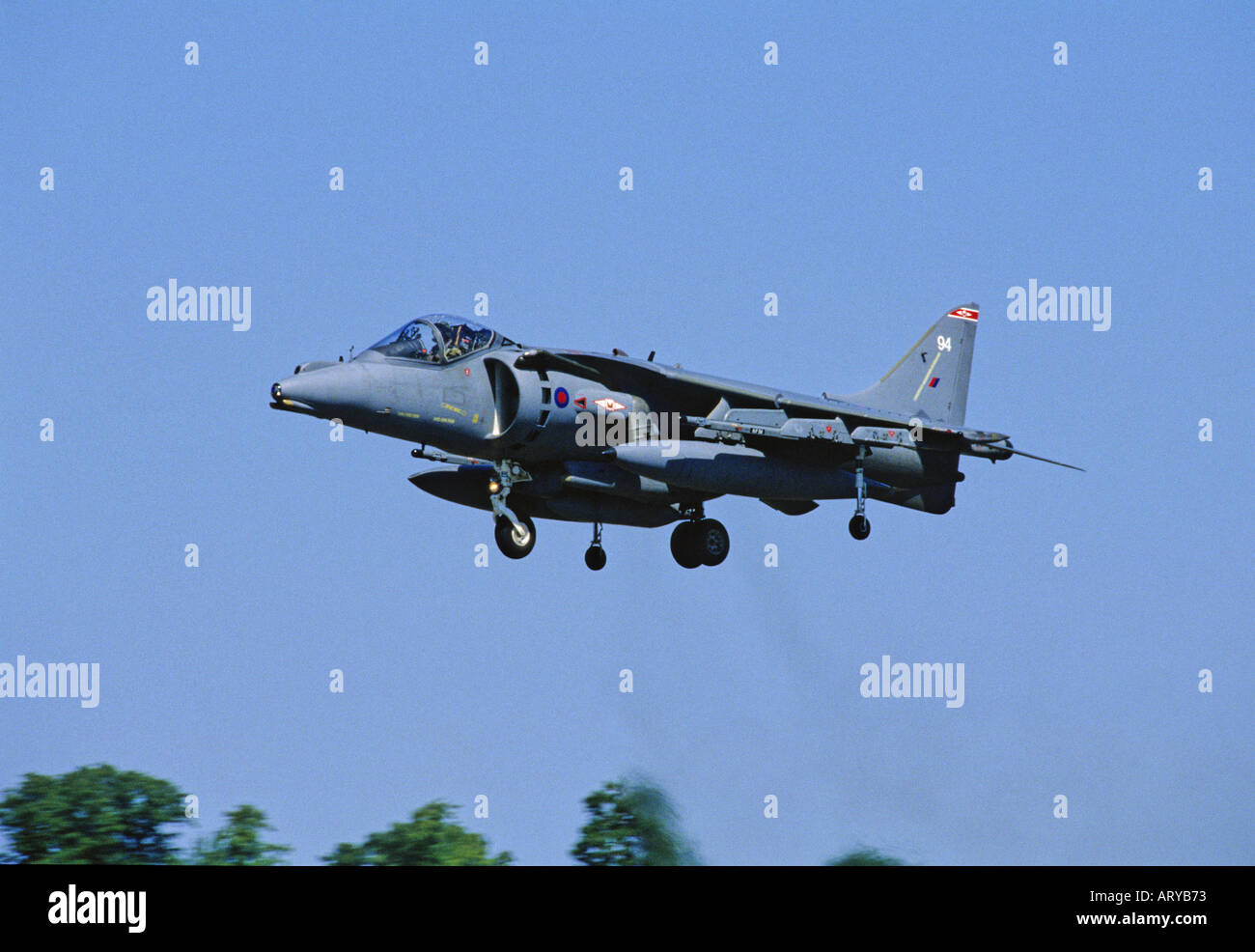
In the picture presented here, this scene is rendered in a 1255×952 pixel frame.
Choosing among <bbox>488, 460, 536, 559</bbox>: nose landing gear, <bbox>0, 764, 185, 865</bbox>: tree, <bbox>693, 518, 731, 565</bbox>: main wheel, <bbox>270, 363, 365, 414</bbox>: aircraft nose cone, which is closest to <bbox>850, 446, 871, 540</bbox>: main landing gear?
<bbox>693, 518, 731, 565</bbox>: main wheel

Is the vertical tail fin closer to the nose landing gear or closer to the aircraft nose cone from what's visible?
the nose landing gear

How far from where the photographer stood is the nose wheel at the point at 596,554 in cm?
2557

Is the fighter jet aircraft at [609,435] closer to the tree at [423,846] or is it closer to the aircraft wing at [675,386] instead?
the aircraft wing at [675,386]

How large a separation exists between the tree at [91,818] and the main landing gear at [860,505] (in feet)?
48.7

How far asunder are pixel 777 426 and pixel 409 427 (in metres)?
5.29

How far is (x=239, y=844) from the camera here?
3031 cm

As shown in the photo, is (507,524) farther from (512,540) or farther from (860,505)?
(860,505)

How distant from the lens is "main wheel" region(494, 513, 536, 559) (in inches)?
942

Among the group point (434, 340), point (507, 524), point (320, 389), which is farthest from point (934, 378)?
point (320, 389)

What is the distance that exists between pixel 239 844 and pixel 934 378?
1483 centimetres

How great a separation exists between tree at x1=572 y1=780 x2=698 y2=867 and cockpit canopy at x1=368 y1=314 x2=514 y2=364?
8.16 meters

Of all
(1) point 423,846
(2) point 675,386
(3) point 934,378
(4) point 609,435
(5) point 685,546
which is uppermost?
(3) point 934,378
